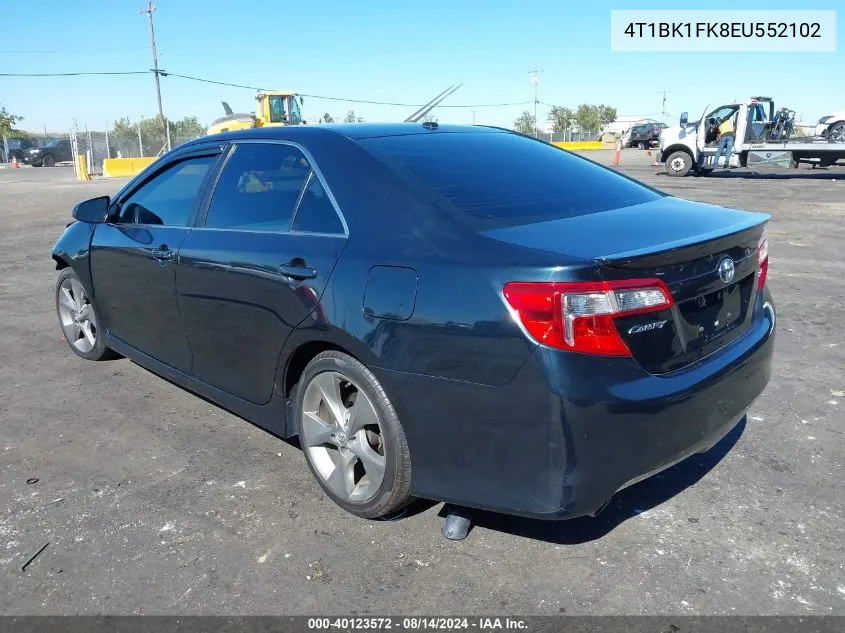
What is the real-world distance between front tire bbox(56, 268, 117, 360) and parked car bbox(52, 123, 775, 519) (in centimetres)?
137

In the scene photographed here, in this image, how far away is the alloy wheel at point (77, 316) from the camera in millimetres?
4867

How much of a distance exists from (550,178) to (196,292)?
182cm

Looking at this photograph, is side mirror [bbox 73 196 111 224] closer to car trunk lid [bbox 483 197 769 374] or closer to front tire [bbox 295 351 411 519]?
front tire [bbox 295 351 411 519]

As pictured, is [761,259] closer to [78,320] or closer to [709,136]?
[78,320]

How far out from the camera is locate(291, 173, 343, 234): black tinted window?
286cm

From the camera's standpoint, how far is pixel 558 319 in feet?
7.07

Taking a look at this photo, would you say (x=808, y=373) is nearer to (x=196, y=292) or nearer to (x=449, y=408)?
(x=449, y=408)

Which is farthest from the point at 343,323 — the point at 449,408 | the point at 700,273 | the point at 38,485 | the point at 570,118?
the point at 570,118

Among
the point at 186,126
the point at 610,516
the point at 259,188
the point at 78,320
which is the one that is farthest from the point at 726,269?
the point at 186,126

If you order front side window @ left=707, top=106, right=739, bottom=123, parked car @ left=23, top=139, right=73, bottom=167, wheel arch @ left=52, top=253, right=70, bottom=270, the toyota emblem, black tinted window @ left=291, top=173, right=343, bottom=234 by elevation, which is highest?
parked car @ left=23, top=139, right=73, bottom=167

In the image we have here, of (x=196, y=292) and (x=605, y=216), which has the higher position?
(x=605, y=216)

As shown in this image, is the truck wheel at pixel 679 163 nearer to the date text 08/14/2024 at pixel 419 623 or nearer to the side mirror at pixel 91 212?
the side mirror at pixel 91 212

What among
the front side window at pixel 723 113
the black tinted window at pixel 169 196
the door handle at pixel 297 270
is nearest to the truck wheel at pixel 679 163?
the front side window at pixel 723 113

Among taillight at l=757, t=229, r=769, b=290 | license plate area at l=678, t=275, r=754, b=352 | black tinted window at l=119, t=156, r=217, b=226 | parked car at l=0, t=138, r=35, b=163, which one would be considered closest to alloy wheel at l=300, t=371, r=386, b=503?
license plate area at l=678, t=275, r=754, b=352
